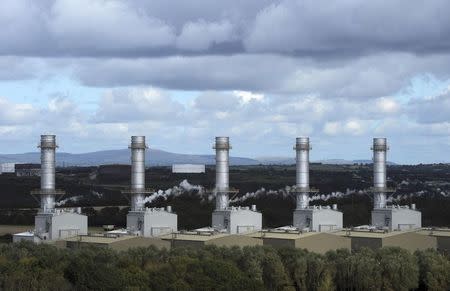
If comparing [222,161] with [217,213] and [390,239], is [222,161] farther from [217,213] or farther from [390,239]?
[390,239]

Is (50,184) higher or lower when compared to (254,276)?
higher

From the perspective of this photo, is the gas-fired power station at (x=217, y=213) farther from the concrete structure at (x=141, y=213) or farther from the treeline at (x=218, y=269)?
the treeline at (x=218, y=269)

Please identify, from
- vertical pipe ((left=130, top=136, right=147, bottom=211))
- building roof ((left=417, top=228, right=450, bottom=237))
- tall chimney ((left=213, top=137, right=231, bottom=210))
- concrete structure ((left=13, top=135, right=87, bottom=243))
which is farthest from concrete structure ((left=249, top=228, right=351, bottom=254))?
concrete structure ((left=13, top=135, right=87, bottom=243))

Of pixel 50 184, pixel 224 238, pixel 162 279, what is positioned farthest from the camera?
pixel 50 184

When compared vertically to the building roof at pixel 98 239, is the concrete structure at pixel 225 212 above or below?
above

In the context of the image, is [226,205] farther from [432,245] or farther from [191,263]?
[191,263]

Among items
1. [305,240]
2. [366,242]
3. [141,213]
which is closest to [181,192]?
[141,213]

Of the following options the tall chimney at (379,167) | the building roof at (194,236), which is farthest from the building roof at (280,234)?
the tall chimney at (379,167)

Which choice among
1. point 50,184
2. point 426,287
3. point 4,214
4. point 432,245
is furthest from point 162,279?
point 4,214
